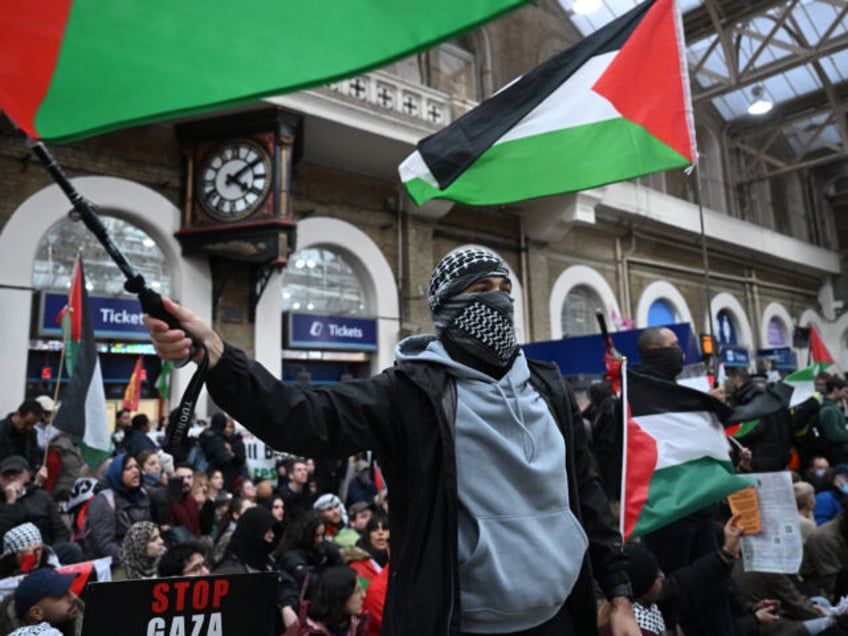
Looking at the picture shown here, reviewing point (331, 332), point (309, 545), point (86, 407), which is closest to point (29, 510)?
point (86, 407)

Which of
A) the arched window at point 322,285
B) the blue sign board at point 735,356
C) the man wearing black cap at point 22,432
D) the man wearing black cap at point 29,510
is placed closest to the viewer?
the man wearing black cap at point 29,510

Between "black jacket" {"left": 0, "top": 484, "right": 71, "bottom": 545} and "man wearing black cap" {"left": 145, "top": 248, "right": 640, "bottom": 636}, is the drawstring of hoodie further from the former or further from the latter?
"black jacket" {"left": 0, "top": 484, "right": 71, "bottom": 545}

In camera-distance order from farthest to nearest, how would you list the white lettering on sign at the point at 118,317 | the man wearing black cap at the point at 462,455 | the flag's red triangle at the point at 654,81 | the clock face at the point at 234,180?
the clock face at the point at 234,180 < the white lettering on sign at the point at 118,317 < the flag's red triangle at the point at 654,81 < the man wearing black cap at the point at 462,455

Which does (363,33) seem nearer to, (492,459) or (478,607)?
(492,459)

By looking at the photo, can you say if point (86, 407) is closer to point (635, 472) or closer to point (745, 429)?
point (635, 472)

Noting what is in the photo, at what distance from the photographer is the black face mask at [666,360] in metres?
3.73

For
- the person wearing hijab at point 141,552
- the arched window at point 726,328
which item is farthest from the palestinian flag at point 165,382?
the arched window at point 726,328

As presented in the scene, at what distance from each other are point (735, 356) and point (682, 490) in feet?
57.0

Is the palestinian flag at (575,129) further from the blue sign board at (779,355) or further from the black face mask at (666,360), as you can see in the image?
the blue sign board at (779,355)

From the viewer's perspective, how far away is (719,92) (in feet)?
53.9

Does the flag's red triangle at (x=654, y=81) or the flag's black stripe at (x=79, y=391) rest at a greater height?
the flag's red triangle at (x=654, y=81)

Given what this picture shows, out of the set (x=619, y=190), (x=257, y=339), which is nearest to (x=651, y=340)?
(x=257, y=339)

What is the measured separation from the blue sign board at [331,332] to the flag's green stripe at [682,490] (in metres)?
7.77

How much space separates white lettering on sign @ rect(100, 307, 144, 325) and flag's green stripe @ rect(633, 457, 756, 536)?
7357mm
